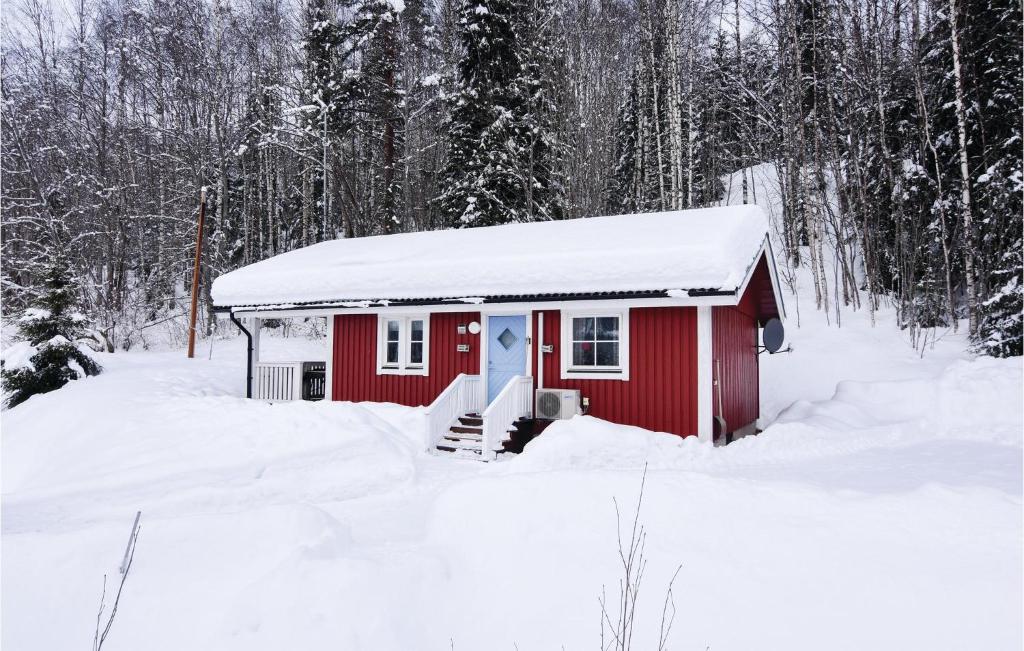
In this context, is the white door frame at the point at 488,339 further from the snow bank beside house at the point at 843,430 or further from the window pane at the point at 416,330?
the snow bank beside house at the point at 843,430

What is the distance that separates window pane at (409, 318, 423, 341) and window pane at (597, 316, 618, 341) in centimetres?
367

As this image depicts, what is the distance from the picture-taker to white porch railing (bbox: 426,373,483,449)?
9.83 m

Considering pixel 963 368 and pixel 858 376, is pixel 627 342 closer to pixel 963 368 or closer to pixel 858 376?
pixel 963 368

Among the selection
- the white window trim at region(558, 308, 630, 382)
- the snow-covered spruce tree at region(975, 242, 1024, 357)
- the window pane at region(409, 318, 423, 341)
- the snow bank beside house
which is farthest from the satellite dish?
the window pane at region(409, 318, 423, 341)

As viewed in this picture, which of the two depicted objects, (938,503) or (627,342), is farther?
(627,342)

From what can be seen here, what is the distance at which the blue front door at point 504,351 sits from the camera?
1082cm

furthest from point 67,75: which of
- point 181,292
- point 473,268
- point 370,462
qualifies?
point 370,462

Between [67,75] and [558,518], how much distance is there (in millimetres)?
27914

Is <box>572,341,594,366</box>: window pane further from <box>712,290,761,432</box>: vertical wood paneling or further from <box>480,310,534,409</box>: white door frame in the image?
<box>712,290,761,432</box>: vertical wood paneling

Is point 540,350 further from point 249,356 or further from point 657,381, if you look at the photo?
point 249,356

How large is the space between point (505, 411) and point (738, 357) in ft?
16.5

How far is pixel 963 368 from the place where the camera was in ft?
38.0

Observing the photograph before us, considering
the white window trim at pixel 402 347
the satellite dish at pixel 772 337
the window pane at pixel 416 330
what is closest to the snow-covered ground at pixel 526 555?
the white window trim at pixel 402 347

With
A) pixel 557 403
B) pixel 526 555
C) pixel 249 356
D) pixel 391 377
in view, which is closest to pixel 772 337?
pixel 557 403
